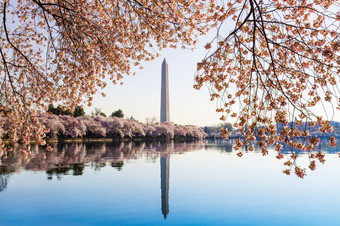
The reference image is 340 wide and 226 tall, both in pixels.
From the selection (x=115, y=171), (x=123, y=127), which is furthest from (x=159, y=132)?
(x=115, y=171)

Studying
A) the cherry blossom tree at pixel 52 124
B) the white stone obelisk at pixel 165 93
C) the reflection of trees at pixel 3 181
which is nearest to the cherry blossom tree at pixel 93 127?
the cherry blossom tree at pixel 52 124

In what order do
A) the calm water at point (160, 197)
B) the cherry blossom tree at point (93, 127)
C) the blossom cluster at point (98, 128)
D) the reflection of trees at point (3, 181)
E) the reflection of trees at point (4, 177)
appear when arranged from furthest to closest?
the cherry blossom tree at point (93, 127) < the blossom cluster at point (98, 128) < the reflection of trees at point (4, 177) < the reflection of trees at point (3, 181) < the calm water at point (160, 197)

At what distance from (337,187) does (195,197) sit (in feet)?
20.3

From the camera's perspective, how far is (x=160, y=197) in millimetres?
9805

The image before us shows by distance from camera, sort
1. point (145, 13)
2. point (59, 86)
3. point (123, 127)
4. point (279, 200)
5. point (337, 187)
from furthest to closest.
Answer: point (123, 127) < point (337, 187) < point (279, 200) < point (59, 86) < point (145, 13)

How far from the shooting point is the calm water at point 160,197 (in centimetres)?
771

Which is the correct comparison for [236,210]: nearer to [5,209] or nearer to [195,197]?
[195,197]

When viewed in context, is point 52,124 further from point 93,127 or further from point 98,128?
point 98,128

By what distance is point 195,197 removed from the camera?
9.77m

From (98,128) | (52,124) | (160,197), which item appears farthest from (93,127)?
(160,197)

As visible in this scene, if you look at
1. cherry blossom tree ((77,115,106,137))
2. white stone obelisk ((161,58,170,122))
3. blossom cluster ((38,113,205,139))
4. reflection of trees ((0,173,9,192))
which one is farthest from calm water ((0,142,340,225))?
white stone obelisk ((161,58,170,122))

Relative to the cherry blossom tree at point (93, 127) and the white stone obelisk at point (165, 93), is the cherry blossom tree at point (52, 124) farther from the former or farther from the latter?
the white stone obelisk at point (165, 93)

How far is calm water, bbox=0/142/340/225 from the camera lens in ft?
25.3

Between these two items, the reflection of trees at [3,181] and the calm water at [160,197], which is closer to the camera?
the calm water at [160,197]
